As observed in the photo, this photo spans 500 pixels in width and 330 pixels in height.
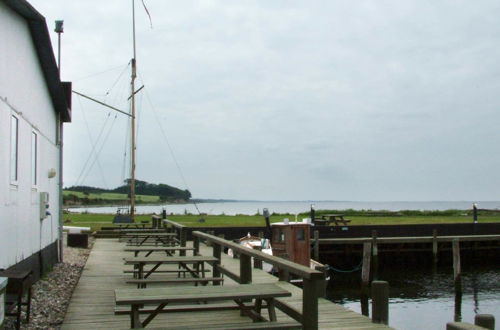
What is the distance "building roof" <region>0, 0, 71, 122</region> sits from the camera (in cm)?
1004

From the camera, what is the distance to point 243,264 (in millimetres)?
8805

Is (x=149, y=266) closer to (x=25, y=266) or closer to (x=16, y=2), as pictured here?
(x=25, y=266)

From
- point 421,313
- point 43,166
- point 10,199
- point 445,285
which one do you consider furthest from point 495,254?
point 10,199

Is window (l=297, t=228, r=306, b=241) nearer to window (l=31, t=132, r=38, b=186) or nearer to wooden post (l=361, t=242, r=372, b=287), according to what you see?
wooden post (l=361, t=242, r=372, b=287)

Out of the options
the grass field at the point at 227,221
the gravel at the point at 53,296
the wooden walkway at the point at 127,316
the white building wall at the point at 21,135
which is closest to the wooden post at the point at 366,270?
the wooden walkway at the point at 127,316

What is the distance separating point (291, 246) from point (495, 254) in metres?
15.8

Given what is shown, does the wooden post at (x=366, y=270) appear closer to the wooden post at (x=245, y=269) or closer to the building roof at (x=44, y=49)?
the building roof at (x=44, y=49)

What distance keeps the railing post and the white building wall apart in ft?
16.1

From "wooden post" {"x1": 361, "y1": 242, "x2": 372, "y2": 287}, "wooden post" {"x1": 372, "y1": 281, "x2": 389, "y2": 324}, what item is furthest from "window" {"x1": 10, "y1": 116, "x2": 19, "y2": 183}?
"wooden post" {"x1": 361, "y1": 242, "x2": 372, "y2": 287}

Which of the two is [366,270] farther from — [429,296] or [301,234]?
[301,234]

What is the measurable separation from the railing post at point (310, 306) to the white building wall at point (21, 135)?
4.92m

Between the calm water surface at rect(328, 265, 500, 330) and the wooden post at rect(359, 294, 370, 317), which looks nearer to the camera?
the calm water surface at rect(328, 265, 500, 330)

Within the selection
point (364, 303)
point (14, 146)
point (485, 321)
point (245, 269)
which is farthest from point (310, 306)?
point (364, 303)

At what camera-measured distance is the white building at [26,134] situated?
9.22 metres
